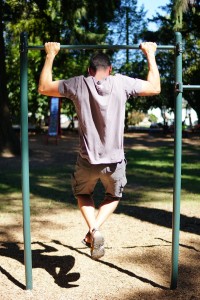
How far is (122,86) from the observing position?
3271 mm

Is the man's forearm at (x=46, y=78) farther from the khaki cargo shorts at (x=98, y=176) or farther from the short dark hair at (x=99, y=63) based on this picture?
the khaki cargo shorts at (x=98, y=176)

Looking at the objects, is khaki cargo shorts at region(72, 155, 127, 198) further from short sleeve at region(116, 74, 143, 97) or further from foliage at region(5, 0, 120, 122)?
foliage at region(5, 0, 120, 122)

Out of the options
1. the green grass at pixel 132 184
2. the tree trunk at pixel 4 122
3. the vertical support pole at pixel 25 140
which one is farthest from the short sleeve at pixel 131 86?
the tree trunk at pixel 4 122

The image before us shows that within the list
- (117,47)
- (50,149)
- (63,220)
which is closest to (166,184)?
(63,220)

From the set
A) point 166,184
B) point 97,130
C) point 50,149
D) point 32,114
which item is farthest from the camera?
point 32,114

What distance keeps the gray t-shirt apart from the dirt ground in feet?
3.24

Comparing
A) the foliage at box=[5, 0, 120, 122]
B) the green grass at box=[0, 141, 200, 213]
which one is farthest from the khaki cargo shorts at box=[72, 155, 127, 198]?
the foliage at box=[5, 0, 120, 122]

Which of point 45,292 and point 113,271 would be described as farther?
point 113,271

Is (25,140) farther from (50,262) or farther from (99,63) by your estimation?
(50,262)

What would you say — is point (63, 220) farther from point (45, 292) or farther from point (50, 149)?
point (50, 149)

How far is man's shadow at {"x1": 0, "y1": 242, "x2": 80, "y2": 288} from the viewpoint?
3666 mm

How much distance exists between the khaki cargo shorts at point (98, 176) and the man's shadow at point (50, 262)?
0.71 m

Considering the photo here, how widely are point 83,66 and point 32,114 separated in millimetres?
4039

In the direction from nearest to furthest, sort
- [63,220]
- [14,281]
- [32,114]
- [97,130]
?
[97,130] → [14,281] → [63,220] → [32,114]
